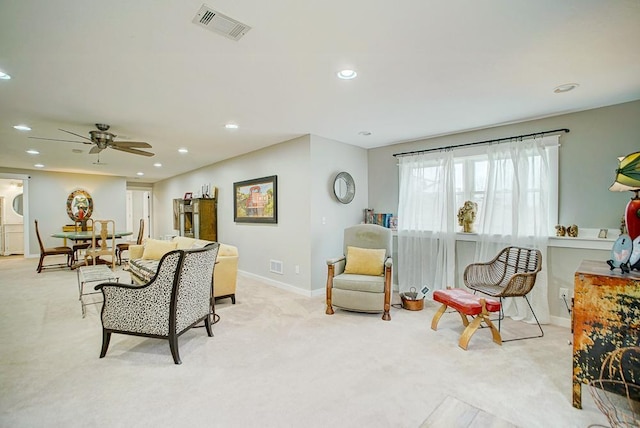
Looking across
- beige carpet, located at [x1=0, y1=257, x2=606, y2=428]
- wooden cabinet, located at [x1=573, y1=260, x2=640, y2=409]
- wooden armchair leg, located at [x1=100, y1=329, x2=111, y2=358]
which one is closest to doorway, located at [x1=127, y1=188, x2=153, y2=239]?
beige carpet, located at [x1=0, y1=257, x2=606, y2=428]

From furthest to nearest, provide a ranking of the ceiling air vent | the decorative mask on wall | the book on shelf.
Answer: the decorative mask on wall, the book on shelf, the ceiling air vent

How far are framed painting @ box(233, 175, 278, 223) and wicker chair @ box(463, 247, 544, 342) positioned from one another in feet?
9.84

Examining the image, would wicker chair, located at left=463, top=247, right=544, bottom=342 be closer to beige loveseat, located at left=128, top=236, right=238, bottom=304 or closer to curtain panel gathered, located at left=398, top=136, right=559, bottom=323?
curtain panel gathered, located at left=398, top=136, right=559, bottom=323

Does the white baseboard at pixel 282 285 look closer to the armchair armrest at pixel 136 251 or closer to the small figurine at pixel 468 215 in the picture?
the armchair armrest at pixel 136 251

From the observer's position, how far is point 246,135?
14.5 ft

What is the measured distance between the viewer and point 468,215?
13.2 ft

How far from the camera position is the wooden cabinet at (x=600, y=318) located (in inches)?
67.7

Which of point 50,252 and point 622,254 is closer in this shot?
point 622,254

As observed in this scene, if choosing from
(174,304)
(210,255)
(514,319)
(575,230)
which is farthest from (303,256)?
(575,230)

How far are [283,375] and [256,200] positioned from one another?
353cm

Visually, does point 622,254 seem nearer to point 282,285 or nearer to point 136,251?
point 282,285

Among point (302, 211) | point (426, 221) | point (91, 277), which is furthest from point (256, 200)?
point (426, 221)

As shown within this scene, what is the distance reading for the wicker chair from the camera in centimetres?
308

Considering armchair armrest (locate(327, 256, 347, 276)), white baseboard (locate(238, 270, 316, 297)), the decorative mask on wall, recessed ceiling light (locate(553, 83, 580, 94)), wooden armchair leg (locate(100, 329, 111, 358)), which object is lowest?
white baseboard (locate(238, 270, 316, 297))
